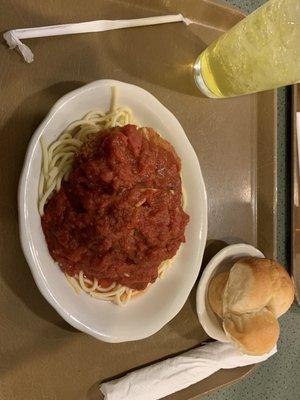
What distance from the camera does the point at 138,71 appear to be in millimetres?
1551

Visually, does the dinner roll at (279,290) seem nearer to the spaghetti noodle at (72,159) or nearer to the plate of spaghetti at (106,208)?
the plate of spaghetti at (106,208)

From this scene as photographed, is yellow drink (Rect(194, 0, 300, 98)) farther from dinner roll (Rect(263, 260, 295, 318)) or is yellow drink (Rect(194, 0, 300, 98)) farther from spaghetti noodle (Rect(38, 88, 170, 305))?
dinner roll (Rect(263, 260, 295, 318))

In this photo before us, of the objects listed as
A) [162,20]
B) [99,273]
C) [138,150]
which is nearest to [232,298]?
[99,273]

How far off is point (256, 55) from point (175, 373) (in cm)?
101

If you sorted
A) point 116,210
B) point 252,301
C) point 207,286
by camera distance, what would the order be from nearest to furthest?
point 116,210, point 252,301, point 207,286

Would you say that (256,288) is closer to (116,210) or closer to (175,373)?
(175,373)

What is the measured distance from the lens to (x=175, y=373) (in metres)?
1.58

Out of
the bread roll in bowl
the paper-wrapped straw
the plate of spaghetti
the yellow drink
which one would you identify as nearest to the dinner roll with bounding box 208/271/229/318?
the bread roll in bowl

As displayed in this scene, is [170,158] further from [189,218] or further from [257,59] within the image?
[257,59]

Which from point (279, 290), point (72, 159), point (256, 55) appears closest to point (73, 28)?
point (72, 159)

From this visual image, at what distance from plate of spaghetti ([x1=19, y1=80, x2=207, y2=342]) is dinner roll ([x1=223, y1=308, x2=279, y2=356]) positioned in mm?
192

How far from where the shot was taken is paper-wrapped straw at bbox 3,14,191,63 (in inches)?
51.3

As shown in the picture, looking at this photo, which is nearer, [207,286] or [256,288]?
[256,288]

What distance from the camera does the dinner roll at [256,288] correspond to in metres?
1.53
